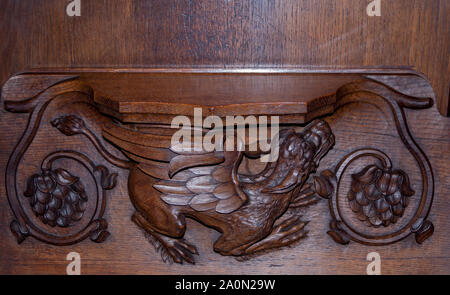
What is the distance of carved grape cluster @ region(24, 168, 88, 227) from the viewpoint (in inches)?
28.8

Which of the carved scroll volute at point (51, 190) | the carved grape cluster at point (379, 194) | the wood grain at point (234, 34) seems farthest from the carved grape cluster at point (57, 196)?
the carved grape cluster at point (379, 194)

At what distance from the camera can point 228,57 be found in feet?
2.35

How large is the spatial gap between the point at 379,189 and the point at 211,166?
0.24 m

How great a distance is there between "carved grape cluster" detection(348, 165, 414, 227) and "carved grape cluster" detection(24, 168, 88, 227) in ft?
1.30

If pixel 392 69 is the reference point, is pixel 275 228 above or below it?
below

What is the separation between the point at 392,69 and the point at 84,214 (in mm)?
491

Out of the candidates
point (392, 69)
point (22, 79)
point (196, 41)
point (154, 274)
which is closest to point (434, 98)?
point (392, 69)

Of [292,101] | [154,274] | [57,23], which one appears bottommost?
[154,274]

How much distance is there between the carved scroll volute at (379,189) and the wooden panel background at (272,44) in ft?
0.04

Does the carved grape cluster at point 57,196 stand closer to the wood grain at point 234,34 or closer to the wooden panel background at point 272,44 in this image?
the wooden panel background at point 272,44

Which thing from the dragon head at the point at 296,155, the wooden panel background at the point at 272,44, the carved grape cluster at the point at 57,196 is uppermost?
the wooden panel background at the point at 272,44

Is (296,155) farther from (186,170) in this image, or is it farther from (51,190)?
(51,190)

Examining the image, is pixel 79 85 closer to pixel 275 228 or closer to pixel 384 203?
pixel 275 228

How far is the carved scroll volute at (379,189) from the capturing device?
70cm
